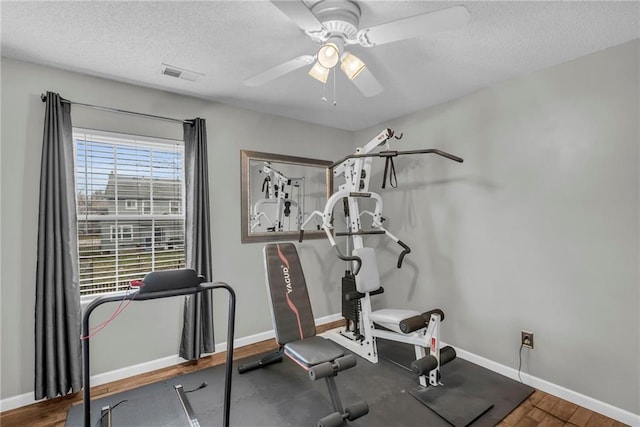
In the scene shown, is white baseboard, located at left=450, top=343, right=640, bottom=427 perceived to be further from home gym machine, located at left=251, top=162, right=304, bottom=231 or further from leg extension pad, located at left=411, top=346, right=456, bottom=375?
home gym machine, located at left=251, top=162, right=304, bottom=231

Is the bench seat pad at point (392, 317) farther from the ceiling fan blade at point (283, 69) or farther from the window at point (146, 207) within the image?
the window at point (146, 207)

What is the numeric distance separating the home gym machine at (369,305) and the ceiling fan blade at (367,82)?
763 mm

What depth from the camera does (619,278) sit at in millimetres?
2113

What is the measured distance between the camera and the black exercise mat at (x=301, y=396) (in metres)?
2.09

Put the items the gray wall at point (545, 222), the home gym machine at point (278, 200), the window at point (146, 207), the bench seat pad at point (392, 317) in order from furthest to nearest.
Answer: the home gym machine at point (278, 200) < the window at point (146, 207) < the bench seat pad at point (392, 317) < the gray wall at point (545, 222)

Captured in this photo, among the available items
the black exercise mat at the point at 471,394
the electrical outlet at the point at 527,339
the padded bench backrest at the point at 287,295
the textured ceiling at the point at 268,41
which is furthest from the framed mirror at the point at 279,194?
the electrical outlet at the point at 527,339

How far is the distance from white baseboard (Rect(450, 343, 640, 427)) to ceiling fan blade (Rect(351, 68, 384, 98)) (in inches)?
101

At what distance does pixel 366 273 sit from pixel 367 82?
69.6 inches

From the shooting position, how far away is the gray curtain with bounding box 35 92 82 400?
2254 mm

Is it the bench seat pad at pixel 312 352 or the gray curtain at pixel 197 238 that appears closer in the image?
the bench seat pad at pixel 312 352

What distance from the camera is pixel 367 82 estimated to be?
1.93 m

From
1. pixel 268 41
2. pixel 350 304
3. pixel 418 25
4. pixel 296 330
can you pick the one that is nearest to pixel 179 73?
pixel 268 41

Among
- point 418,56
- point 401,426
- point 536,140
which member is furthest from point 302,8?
point 401,426

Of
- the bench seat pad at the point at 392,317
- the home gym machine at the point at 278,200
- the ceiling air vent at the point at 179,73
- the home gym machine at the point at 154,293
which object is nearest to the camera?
the home gym machine at the point at 154,293
